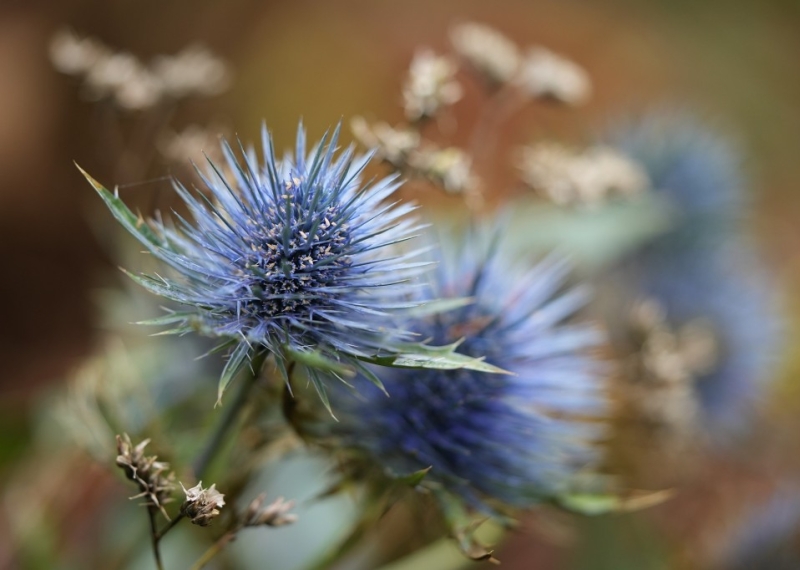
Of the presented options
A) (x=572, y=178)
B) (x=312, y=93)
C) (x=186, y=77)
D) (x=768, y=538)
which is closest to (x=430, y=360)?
(x=572, y=178)

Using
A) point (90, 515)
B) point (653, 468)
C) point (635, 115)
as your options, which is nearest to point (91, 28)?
point (90, 515)

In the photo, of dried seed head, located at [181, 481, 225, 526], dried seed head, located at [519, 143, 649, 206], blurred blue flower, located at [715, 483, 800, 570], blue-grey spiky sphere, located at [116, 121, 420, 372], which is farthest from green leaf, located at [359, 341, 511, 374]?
blurred blue flower, located at [715, 483, 800, 570]

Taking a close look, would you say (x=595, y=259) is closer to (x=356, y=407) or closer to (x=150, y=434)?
(x=356, y=407)

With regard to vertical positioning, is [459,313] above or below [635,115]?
below

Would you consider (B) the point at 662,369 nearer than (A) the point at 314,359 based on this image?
No

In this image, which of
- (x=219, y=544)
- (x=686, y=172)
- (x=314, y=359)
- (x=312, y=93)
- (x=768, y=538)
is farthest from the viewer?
(x=312, y=93)

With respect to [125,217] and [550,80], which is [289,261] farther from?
[550,80]
